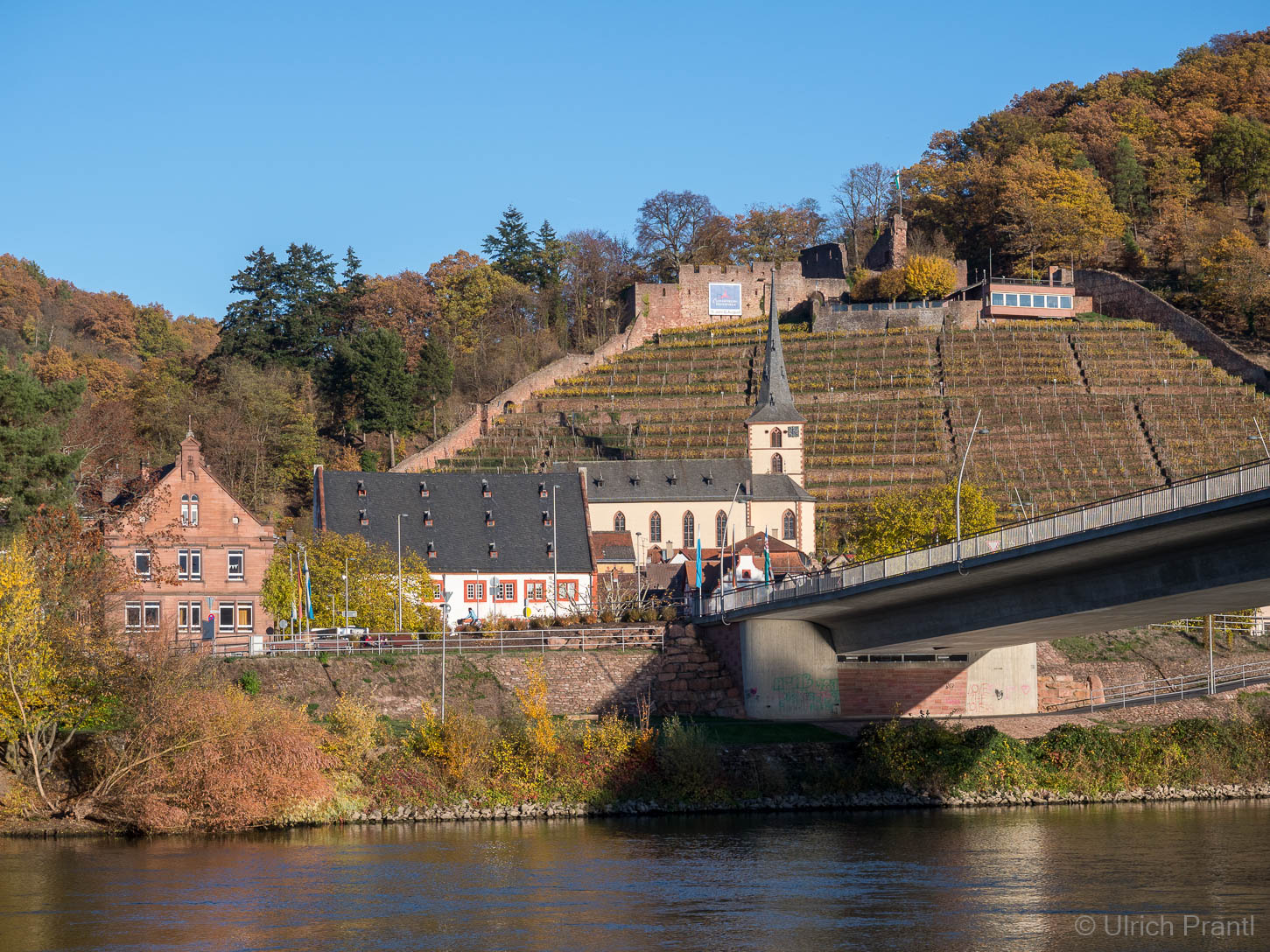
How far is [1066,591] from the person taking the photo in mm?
45594

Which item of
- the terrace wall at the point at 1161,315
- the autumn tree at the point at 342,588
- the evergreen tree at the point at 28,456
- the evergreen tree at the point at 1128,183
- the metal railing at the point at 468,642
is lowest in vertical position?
the metal railing at the point at 468,642

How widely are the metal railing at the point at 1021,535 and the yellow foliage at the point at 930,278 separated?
226ft

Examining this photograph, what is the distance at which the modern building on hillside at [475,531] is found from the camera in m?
74.4

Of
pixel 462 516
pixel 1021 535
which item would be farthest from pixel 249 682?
pixel 462 516

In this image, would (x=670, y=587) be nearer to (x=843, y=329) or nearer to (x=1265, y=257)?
(x=843, y=329)

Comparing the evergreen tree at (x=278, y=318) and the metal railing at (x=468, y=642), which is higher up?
the evergreen tree at (x=278, y=318)

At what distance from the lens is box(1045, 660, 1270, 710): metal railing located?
56125 mm

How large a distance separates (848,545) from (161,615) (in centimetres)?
3777

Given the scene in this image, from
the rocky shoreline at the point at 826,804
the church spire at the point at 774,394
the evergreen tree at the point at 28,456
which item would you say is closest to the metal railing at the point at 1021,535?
the rocky shoreline at the point at 826,804

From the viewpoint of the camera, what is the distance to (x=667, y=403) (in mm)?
109250

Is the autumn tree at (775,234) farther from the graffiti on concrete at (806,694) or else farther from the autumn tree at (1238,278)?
the graffiti on concrete at (806,694)

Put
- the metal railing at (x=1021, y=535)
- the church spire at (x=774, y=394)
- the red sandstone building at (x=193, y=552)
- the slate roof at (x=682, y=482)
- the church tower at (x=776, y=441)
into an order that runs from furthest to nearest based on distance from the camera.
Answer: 1. the church spire at (x=774, y=394)
2. the church tower at (x=776, y=441)
3. the slate roof at (x=682, y=482)
4. the red sandstone building at (x=193, y=552)
5. the metal railing at (x=1021, y=535)

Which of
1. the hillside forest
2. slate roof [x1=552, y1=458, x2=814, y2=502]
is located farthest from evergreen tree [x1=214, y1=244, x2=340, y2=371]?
slate roof [x1=552, y1=458, x2=814, y2=502]

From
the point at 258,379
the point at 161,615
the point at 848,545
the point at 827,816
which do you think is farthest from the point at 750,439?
the point at 827,816
